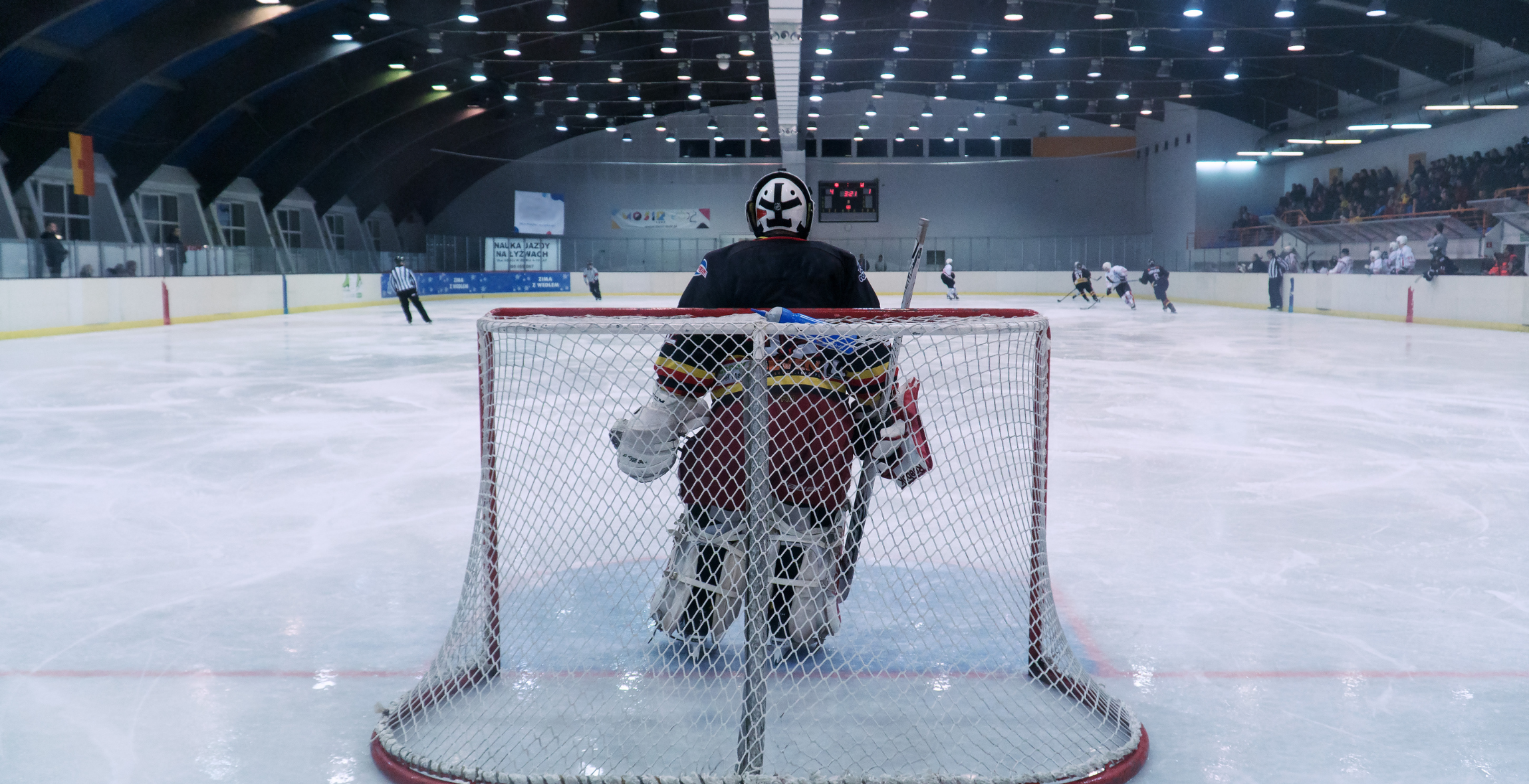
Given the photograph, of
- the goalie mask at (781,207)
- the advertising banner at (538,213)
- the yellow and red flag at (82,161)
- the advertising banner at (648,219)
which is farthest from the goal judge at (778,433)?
the advertising banner at (648,219)

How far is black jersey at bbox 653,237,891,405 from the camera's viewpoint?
110 inches

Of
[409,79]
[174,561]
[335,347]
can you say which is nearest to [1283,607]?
[174,561]

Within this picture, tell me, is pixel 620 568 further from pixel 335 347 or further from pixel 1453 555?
pixel 335 347

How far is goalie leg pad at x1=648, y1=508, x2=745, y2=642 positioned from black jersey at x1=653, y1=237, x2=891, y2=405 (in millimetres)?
358

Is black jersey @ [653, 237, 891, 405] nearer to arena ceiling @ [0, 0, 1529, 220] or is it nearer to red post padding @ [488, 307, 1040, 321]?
red post padding @ [488, 307, 1040, 321]

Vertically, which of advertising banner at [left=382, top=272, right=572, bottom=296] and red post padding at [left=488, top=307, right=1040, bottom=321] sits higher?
advertising banner at [left=382, top=272, right=572, bottom=296]

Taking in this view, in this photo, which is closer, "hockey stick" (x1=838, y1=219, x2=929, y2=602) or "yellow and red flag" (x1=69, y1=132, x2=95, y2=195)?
"hockey stick" (x1=838, y1=219, x2=929, y2=602)

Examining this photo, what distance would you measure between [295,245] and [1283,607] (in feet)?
104

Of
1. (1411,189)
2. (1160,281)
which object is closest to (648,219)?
(1160,281)

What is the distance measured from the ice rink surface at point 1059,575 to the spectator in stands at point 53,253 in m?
9.28

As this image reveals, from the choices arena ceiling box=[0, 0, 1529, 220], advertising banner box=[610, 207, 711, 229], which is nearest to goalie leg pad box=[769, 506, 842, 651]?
arena ceiling box=[0, 0, 1529, 220]

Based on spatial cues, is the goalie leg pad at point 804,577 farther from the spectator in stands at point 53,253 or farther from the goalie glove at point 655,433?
the spectator in stands at point 53,253

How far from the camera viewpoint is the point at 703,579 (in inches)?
120

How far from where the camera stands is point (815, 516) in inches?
116
